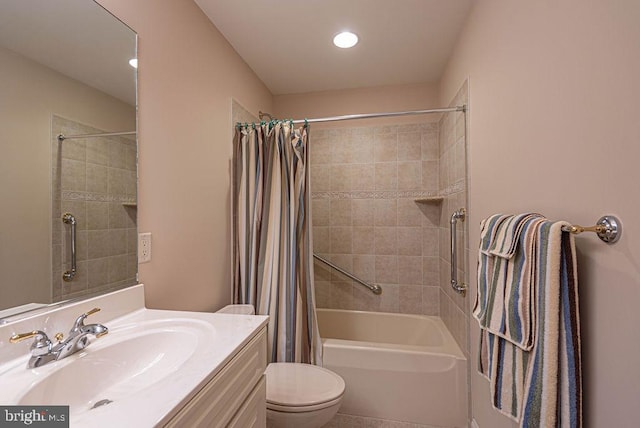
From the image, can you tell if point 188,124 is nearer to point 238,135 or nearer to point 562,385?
point 238,135

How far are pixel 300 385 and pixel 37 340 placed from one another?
1.12m

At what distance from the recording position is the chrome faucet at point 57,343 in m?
0.73

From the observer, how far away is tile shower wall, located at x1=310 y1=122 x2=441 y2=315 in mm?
2527

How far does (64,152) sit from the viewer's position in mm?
917

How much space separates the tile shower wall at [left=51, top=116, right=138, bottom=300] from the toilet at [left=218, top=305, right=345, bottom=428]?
0.86 meters

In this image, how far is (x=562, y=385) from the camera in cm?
73

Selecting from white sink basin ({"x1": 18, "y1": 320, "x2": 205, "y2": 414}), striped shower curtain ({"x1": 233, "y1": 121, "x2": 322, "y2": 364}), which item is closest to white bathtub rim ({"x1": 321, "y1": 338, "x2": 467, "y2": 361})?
striped shower curtain ({"x1": 233, "y1": 121, "x2": 322, "y2": 364})

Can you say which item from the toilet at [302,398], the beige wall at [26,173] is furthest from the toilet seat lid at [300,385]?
the beige wall at [26,173]

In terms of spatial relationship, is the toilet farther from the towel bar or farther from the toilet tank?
the towel bar

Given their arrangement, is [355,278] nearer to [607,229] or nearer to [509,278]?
[509,278]

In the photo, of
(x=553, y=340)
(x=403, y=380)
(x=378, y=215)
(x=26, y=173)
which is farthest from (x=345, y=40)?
(x=403, y=380)

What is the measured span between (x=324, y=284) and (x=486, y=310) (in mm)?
1821

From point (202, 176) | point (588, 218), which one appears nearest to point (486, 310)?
point (588, 218)

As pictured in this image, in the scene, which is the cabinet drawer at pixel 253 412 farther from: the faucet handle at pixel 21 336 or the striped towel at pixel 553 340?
the striped towel at pixel 553 340
